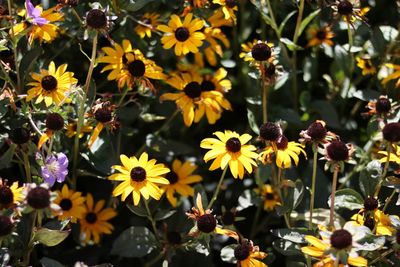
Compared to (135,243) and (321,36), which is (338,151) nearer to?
(135,243)

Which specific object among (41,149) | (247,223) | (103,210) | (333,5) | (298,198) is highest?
(333,5)

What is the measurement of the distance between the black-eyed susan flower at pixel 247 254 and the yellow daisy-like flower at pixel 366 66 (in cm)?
65

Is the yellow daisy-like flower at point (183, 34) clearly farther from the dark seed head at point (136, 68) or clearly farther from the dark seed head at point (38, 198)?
the dark seed head at point (38, 198)

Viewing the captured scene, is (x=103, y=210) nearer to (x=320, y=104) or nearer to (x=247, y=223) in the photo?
(x=247, y=223)

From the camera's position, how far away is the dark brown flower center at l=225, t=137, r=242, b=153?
156 cm

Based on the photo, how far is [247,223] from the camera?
206 cm

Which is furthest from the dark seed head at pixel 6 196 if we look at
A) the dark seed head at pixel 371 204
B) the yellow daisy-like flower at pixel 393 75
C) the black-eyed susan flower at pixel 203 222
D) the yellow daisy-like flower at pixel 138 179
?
the yellow daisy-like flower at pixel 393 75

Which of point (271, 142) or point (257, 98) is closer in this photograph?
point (271, 142)

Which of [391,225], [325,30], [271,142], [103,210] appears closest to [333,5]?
[325,30]

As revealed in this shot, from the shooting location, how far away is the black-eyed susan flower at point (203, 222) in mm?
1486

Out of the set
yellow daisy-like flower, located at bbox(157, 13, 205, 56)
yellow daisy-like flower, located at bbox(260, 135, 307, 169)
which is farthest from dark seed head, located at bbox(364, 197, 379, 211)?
yellow daisy-like flower, located at bbox(157, 13, 205, 56)

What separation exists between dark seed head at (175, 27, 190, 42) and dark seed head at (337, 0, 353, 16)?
38 centimetres

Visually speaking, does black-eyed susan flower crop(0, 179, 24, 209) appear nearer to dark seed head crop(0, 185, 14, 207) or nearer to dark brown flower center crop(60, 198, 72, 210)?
dark seed head crop(0, 185, 14, 207)

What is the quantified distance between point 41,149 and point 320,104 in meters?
0.80
